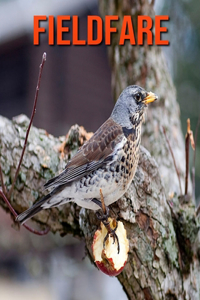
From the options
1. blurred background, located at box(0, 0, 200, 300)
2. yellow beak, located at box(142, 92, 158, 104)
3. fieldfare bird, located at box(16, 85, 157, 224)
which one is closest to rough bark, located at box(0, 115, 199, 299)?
fieldfare bird, located at box(16, 85, 157, 224)

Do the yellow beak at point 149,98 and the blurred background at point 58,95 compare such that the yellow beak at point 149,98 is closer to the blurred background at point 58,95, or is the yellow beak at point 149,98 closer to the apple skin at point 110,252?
the apple skin at point 110,252

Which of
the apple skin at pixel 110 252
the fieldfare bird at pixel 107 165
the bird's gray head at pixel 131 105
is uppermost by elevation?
the bird's gray head at pixel 131 105

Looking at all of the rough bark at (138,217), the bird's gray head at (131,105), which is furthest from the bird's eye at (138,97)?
the rough bark at (138,217)

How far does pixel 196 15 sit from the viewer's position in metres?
6.74

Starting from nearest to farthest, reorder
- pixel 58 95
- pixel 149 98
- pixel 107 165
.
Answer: pixel 107 165, pixel 149 98, pixel 58 95

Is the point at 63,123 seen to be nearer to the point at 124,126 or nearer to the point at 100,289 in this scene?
the point at 100,289

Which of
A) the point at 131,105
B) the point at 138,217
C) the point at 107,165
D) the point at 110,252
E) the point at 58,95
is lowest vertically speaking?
the point at 110,252

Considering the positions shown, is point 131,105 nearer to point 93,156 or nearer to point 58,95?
point 93,156

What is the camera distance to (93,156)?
1896mm

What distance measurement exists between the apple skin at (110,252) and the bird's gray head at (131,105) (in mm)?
547

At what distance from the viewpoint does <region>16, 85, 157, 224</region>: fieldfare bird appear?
1820mm

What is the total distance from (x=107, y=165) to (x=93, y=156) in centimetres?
10

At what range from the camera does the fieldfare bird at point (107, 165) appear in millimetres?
1820

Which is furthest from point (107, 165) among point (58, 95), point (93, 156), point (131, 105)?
point (58, 95)
